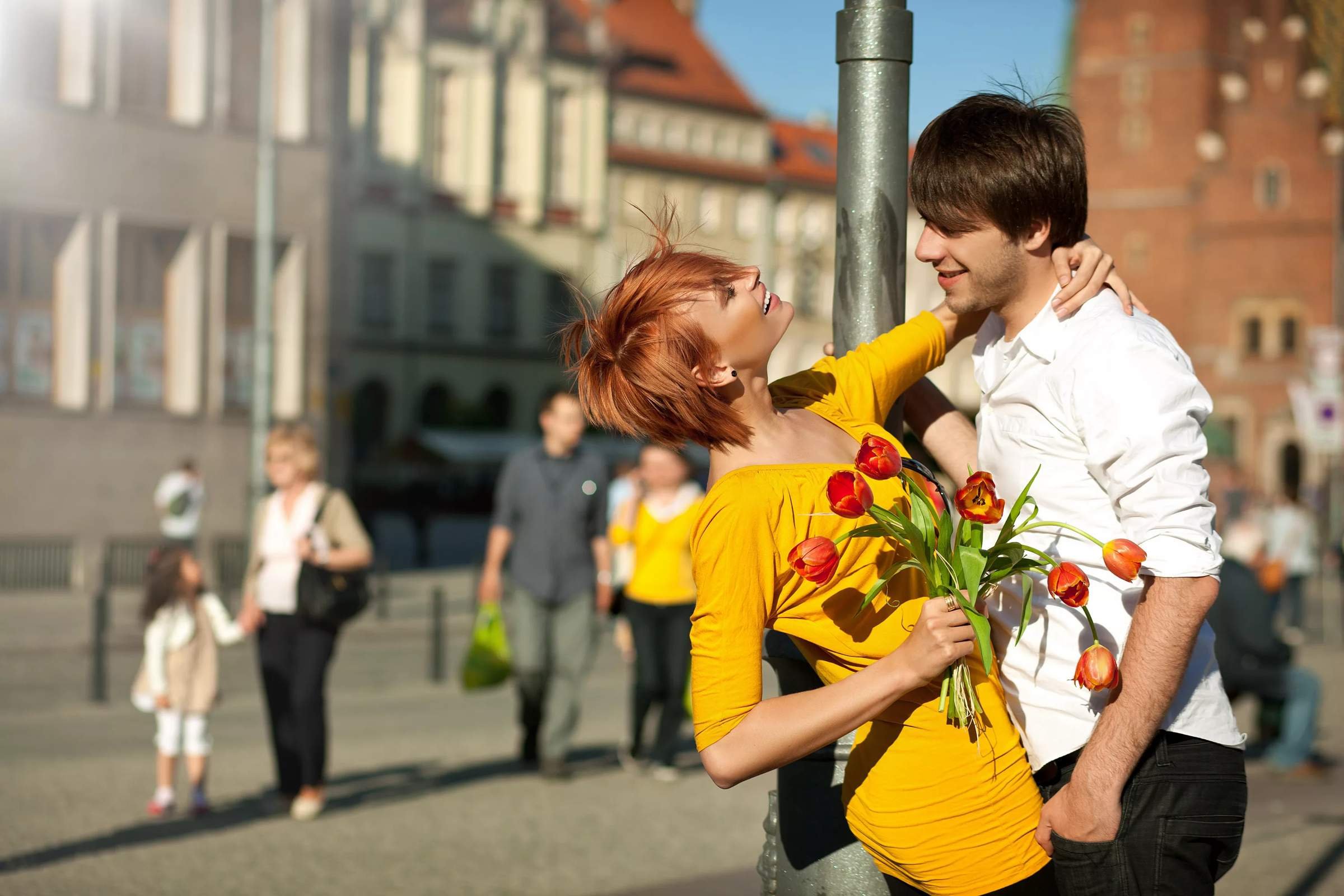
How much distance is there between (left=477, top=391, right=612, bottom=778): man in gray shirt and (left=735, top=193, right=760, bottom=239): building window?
200 ft

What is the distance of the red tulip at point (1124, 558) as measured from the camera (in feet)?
8.41

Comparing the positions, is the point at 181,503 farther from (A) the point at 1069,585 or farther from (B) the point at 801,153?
(B) the point at 801,153

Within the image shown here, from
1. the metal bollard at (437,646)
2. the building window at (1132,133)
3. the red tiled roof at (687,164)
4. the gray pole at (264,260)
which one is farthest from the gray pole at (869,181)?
the building window at (1132,133)

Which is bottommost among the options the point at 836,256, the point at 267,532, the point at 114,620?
the point at 114,620

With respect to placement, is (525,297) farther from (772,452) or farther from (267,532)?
(772,452)

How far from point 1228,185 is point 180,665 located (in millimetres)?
56593

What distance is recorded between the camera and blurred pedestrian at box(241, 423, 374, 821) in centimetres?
880

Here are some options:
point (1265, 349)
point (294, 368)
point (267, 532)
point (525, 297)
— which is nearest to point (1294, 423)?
point (1265, 349)

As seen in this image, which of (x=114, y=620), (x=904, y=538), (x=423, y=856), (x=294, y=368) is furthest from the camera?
(x=294, y=368)

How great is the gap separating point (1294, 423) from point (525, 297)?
26471mm

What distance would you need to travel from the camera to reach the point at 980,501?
268 centimetres

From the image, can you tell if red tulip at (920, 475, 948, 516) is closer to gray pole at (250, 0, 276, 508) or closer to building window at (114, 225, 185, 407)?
gray pole at (250, 0, 276, 508)

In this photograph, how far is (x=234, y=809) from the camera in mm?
9031

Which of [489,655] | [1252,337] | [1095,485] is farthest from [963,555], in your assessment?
[1252,337]
